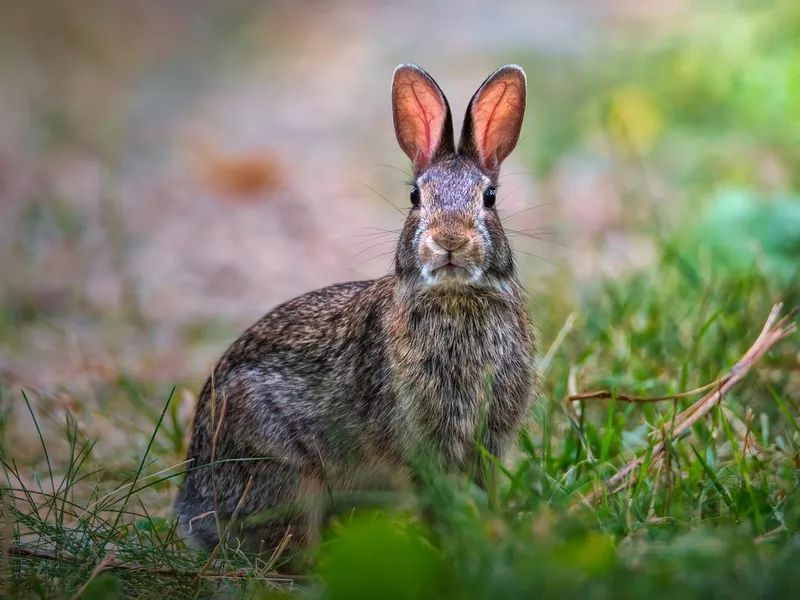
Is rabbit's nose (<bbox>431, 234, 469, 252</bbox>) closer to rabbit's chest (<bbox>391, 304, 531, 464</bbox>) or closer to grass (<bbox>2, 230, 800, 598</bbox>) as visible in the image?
rabbit's chest (<bbox>391, 304, 531, 464</bbox>)

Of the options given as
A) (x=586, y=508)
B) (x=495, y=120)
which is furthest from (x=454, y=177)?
(x=586, y=508)

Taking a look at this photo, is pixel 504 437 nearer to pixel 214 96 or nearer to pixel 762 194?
pixel 762 194

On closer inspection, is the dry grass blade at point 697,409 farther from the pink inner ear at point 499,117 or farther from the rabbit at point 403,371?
the pink inner ear at point 499,117

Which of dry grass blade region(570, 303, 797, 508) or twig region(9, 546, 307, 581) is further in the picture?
dry grass blade region(570, 303, 797, 508)

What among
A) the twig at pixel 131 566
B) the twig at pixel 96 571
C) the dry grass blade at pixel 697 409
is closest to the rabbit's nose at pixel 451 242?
the dry grass blade at pixel 697 409

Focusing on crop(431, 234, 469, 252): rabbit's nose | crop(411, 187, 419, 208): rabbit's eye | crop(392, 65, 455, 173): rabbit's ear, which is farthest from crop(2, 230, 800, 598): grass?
crop(392, 65, 455, 173): rabbit's ear

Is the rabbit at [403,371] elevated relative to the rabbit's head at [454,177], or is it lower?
lower

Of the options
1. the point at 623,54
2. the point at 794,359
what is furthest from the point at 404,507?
the point at 623,54
